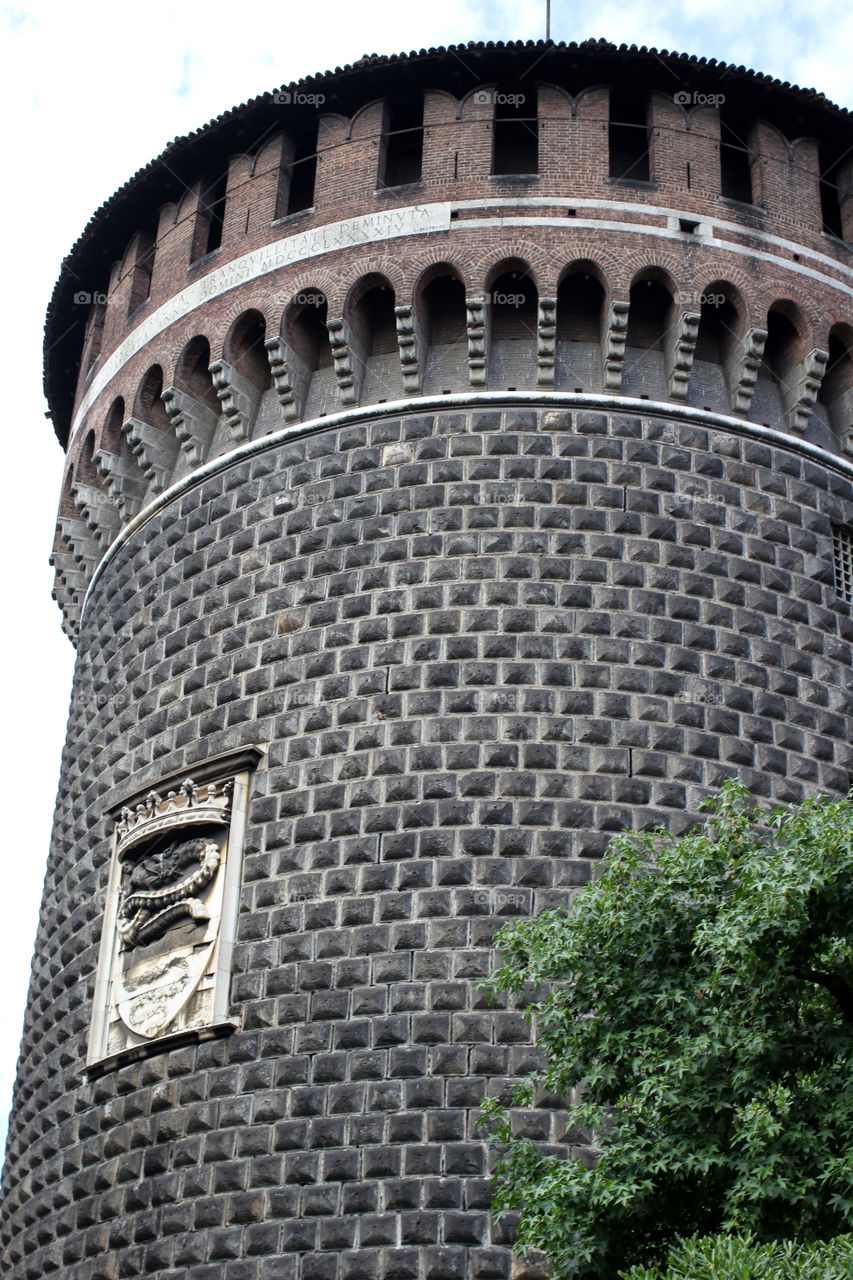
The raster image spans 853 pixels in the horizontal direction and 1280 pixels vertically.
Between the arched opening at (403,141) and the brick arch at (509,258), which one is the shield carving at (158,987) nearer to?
the brick arch at (509,258)

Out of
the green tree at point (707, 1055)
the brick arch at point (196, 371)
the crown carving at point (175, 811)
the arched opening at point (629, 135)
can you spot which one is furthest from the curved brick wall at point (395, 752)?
the arched opening at point (629, 135)

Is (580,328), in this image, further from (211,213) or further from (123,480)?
(123,480)

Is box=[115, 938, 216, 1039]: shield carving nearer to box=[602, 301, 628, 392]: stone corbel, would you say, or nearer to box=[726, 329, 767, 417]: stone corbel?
box=[602, 301, 628, 392]: stone corbel

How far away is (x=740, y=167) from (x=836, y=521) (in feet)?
13.5

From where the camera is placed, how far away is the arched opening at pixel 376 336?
53.2ft

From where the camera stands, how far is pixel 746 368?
16.0 m

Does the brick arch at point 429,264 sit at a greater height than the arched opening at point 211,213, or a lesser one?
lesser

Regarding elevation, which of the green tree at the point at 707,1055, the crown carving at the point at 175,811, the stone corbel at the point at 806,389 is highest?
the stone corbel at the point at 806,389

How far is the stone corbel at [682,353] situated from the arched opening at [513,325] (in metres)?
1.27

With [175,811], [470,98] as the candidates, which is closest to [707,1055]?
[175,811]

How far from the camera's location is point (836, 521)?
15875 mm

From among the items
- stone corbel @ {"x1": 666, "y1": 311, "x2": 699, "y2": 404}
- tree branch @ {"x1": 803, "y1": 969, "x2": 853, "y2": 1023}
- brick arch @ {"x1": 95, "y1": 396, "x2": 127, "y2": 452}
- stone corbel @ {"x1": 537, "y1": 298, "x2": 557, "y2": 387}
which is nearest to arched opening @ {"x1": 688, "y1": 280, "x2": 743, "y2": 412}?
stone corbel @ {"x1": 666, "y1": 311, "x2": 699, "y2": 404}

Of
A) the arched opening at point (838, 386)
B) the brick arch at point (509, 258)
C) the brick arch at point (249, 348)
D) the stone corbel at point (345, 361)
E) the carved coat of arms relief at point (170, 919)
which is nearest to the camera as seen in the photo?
the carved coat of arms relief at point (170, 919)

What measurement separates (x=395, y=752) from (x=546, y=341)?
167 inches
